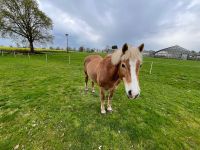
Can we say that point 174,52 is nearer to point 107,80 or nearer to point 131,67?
point 107,80

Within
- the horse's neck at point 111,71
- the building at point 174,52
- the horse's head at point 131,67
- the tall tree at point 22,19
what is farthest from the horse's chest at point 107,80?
the building at point 174,52

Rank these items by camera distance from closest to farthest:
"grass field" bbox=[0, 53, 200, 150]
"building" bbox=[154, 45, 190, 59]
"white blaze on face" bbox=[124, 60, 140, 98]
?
"white blaze on face" bbox=[124, 60, 140, 98]
"grass field" bbox=[0, 53, 200, 150]
"building" bbox=[154, 45, 190, 59]

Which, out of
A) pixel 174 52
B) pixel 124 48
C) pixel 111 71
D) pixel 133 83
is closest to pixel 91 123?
pixel 111 71

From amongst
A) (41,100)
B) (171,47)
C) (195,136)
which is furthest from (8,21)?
(171,47)

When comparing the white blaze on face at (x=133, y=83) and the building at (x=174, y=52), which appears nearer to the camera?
the white blaze on face at (x=133, y=83)

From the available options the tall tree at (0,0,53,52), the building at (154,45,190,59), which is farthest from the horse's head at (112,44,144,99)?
the building at (154,45,190,59)

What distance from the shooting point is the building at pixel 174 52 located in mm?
51525

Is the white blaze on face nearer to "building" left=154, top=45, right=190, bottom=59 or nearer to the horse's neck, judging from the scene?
the horse's neck

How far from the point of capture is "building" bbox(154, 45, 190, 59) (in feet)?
169

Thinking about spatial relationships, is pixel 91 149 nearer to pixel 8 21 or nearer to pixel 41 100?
pixel 41 100

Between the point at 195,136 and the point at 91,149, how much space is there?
2273 millimetres

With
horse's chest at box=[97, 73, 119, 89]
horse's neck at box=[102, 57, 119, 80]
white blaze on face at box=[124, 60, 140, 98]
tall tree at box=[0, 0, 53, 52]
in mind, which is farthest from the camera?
tall tree at box=[0, 0, 53, 52]

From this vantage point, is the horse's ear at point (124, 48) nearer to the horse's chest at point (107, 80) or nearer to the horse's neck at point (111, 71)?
the horse's neck at point (111, 71)

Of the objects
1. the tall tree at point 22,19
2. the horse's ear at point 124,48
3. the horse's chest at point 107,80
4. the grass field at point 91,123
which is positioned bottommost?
the grass field at point 91,123
